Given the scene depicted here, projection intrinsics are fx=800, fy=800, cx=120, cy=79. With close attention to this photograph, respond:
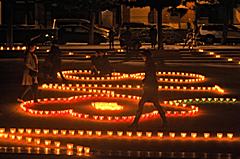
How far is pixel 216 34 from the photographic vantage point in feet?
168

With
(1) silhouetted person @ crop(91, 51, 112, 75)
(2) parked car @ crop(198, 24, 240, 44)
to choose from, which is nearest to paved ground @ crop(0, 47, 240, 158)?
(1) silhouetted person @ crop(91, 51, 112, 75)

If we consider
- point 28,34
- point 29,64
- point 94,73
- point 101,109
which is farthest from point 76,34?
point 101,109

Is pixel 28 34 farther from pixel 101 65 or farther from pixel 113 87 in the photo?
pixel 113 87

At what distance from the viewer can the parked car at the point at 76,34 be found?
48562 millimetres

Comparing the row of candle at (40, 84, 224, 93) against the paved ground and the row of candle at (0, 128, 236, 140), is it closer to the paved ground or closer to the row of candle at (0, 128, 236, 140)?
the paved ground

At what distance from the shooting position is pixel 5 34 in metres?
47.8

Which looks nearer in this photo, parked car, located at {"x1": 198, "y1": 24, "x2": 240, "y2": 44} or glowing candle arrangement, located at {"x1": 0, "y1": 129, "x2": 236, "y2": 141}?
glowing candle arrangement, located at {"x1": 0, "y1": 129, "x2": 236, "y2": 141}

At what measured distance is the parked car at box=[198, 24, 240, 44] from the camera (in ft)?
167

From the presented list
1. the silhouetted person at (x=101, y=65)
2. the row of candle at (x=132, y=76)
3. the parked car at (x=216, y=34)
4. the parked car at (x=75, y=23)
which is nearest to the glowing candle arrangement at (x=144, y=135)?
the row of candle at (x=132, y=76)

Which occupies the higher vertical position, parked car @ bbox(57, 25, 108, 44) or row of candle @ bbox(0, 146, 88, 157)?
parked car @ bbox(57, 25, 108, 44)

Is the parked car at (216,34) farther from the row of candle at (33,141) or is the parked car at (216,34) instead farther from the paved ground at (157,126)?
the row of candle at (33,141)

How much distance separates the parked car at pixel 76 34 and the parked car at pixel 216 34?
6402 mm

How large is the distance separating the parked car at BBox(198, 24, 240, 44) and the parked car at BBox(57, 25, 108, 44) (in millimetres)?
6402

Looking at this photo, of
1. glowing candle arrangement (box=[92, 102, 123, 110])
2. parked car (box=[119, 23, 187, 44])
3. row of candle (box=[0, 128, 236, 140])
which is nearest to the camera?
row of candle (box=[0, 128, 236, 140])
